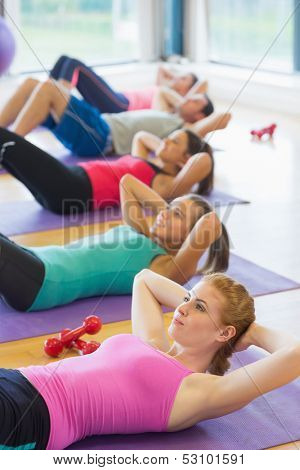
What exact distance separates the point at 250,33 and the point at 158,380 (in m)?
4.62

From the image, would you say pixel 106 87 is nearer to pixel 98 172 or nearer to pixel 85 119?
pixel 85 119

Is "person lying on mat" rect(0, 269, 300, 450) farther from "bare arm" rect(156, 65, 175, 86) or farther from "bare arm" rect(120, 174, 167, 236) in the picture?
"bare arm" rect(156, 65, 175, 86)

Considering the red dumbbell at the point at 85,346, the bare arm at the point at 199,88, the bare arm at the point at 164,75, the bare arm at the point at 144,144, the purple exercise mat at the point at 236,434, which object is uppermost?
the purple exercise mat at the point at 236,434

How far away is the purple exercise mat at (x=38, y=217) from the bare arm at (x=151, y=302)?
1159mm

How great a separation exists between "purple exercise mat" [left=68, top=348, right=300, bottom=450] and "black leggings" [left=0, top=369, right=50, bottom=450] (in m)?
0.10

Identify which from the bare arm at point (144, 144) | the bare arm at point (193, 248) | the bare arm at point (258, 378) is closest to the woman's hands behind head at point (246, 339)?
the bare arm at point (258, 378)

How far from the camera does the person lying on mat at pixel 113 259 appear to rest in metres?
2.25

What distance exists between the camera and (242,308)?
1.71 metres

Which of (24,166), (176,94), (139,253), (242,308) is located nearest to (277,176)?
(176,94)

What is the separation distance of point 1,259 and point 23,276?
8cm

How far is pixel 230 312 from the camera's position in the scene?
169 centimetres

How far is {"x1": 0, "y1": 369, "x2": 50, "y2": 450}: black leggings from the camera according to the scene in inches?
58.4

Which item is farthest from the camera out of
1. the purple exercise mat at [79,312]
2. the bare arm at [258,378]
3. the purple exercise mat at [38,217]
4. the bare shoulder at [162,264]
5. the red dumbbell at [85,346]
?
the purple exercise mat at [38,217]

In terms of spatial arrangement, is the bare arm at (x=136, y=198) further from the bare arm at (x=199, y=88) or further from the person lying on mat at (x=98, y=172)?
the bare arm at (x=199, y=88)
